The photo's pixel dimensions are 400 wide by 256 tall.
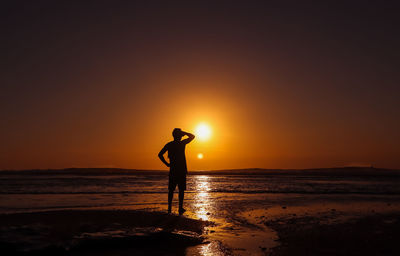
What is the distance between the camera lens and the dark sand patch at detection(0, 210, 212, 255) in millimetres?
5254

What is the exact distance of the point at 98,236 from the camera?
5879mm

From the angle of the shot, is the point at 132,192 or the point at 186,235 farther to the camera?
the point at 132,192

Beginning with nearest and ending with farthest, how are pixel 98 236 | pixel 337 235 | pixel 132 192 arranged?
1. pixel 98 236
2. pixel 337 235
3. pixel 132 192

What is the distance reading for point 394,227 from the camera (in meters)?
8.04

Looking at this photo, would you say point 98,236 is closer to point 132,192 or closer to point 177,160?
point 177,160

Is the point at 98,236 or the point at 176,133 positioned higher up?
the point at 176,133

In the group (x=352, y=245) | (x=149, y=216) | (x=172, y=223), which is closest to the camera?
(x=352, y=245)

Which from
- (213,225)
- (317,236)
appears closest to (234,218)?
(213,225)

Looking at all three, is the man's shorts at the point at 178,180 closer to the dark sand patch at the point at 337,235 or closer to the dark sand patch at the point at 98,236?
the dark sand patch at the point at 98,236

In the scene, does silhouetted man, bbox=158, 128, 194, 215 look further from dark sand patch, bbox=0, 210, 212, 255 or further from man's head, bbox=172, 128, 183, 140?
dark sand patch, bbox=0, 210, 212, 255

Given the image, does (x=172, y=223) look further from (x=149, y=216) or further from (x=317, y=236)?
(x=317, y=236)

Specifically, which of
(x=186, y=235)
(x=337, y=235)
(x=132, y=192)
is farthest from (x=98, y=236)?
(x=132, y=192)

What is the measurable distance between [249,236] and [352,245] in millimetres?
1943

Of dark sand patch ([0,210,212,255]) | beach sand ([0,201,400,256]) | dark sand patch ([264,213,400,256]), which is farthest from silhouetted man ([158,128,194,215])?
dark sand patch ([264,213,400,256])
